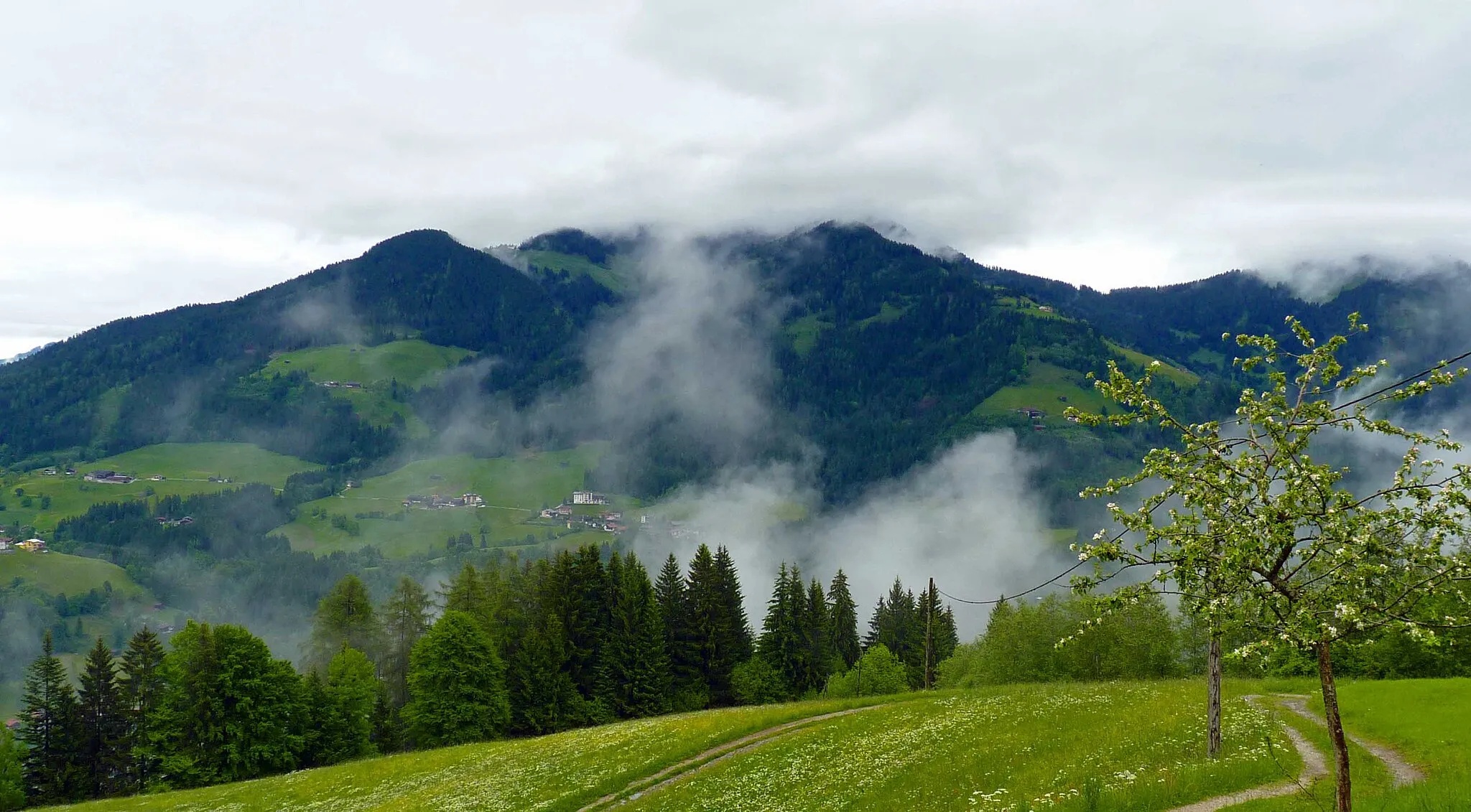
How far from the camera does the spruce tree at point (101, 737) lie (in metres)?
77.8

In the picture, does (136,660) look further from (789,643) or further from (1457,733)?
(1457,733)

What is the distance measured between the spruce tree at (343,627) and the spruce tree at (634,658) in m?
30.6

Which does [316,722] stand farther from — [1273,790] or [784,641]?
→ [1273,790]

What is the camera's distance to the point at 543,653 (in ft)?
291

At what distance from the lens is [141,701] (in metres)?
79.2

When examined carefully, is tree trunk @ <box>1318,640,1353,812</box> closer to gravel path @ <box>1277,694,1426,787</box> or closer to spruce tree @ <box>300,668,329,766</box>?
gravel path @ <box>1277,694,1426,787</box>

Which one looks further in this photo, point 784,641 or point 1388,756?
point 784,641

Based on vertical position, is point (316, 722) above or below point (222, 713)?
below

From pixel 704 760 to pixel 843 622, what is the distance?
93381mm

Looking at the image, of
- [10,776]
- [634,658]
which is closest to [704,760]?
[634,658]

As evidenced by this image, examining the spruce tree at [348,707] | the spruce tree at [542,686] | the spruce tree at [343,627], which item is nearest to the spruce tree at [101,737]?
the spruce tree at [343,627]

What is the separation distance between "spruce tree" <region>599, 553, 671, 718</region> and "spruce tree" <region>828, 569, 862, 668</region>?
1669 inches

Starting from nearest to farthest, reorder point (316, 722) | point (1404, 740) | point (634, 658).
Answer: point (1404, 740), point (316, 722), point (634, 658)

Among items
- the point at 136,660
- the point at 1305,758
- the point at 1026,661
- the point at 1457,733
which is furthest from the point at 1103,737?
the point at 136,660
